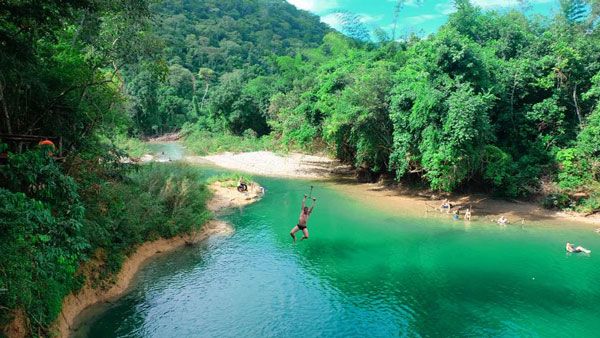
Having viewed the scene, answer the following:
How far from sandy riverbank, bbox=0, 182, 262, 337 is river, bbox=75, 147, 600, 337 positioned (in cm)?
42

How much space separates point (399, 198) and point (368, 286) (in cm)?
1533

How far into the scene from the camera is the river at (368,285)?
13.3 metres

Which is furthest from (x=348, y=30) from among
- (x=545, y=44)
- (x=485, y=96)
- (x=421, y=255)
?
(x=421, y=255)

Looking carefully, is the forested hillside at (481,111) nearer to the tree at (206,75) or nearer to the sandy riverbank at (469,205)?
the sandy riverbank at (469,205)

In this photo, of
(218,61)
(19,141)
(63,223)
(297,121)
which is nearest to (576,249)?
(63,223)

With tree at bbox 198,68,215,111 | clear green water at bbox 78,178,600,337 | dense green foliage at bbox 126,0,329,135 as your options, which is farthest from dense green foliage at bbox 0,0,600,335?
tree at bbox 198,68,215,111

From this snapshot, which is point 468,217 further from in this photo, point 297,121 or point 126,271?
point 126,271

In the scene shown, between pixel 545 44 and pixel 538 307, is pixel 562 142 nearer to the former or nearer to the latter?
pixel 545 44

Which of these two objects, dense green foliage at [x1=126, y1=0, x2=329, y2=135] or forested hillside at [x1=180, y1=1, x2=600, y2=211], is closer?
forested hillside at [x1=180, y1=1, x2=600, y2=211]

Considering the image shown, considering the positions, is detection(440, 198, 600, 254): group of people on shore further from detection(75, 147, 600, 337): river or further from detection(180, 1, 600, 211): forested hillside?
detection(180, 1, 600, 211): forested hillside

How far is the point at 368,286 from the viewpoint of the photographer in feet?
53.2

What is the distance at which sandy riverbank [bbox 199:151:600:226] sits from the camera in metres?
25.6

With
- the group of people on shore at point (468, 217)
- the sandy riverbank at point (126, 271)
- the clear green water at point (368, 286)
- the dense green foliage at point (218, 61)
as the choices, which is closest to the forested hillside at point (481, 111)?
the group of people on shore at point (468, 217)

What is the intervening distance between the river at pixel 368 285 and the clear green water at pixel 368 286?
0.04 m
